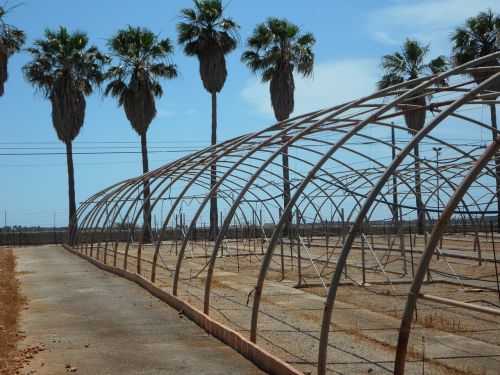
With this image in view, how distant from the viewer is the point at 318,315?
481 inches

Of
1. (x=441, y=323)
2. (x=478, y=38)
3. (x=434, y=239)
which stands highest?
(x=478, y=38)

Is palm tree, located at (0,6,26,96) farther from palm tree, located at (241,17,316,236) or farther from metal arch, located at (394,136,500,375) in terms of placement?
metal arch, located at (394,136,500,375)

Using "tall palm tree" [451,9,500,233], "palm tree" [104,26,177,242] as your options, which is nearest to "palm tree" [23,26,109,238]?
"palm tree" [104,26,177,242]

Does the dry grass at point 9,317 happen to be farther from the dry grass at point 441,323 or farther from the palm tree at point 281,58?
the palm tree at point 281,58

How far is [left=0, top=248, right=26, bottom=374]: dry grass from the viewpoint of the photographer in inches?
356

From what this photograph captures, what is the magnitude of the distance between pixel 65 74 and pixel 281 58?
12372 millimetres

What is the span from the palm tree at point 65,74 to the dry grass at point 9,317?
22441 mm

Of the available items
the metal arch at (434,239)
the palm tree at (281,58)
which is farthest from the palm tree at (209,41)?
the metal arch at (434,239)

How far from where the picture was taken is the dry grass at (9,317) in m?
9.04

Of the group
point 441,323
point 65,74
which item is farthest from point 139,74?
point 441,323

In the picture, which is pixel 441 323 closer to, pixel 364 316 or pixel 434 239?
pixel 364 316

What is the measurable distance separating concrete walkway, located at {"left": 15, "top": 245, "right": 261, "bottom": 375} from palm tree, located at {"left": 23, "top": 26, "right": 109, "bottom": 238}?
85.7 ft

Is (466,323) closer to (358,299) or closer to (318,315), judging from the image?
(318,315)

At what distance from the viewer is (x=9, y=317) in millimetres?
12109
